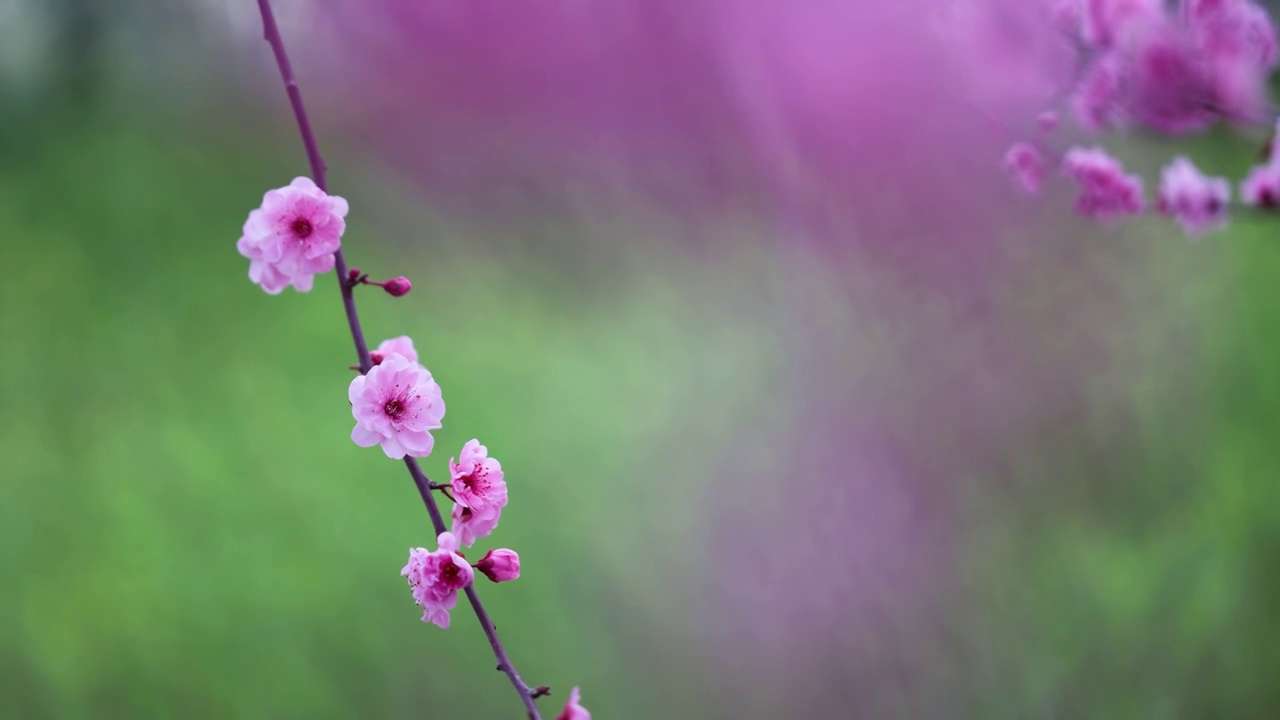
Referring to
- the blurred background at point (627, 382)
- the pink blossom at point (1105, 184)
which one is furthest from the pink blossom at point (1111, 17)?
the blurred background at point (627, 382)

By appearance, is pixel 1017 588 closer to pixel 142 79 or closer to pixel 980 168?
pixel 980 168

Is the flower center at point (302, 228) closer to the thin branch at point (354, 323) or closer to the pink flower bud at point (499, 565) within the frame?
the thin branch at point (354, 323)

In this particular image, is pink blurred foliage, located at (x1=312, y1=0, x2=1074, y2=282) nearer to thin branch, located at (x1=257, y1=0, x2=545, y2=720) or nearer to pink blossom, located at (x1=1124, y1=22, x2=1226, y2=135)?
pink blossom, located at (x1=1124, y1=22, x2=1226, y2=135)

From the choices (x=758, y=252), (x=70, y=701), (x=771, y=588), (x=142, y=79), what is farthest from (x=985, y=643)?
(x=142, y=79)

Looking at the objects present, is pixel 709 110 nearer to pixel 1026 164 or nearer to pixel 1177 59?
pixel 1026 164

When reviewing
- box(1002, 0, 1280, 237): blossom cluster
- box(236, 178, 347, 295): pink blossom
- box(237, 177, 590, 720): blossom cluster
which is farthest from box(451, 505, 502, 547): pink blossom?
box(1002, 0, 1280, 237): blossom cluster
